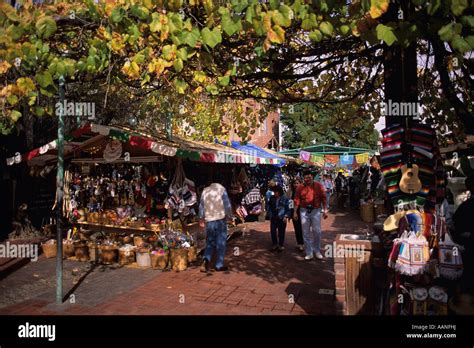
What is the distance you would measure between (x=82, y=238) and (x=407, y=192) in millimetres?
8092

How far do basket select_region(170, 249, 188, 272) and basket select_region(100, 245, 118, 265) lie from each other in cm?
154

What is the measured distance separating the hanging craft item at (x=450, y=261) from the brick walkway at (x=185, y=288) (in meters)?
1.91

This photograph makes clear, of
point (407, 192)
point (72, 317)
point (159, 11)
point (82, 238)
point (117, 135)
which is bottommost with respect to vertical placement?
point (72, 317)

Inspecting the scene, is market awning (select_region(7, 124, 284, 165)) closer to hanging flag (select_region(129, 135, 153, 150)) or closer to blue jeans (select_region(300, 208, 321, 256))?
hanging flag (select_region(129, 135, 153, 150))

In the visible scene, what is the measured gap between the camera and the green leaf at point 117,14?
138 inches

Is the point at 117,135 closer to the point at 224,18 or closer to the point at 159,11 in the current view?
the point at 159,11

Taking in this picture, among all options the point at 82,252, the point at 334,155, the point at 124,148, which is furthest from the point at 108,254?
the point at 334,155

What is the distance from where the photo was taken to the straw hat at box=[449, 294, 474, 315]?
3.20m

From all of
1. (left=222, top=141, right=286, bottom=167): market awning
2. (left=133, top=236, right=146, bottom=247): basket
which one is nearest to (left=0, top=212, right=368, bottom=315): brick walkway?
(left=133, top=236, right=146, bottom=247): basket

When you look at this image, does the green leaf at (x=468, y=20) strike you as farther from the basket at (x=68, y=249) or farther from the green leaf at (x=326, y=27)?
the basket at (x=68, y=249)

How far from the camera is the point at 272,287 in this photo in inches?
241

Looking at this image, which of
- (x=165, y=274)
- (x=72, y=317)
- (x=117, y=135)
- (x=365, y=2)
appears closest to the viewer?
(x=365, y=2)

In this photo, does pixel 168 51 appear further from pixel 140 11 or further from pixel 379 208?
pixel 379 208

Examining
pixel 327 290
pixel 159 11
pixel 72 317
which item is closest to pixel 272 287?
A: pixel 327 290
